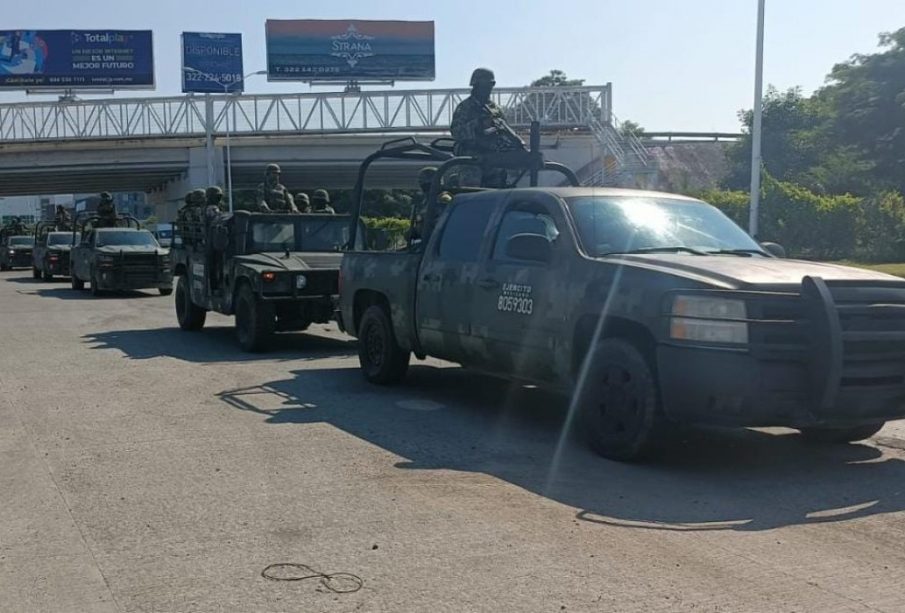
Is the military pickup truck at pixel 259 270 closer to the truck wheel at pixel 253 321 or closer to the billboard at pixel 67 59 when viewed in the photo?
the truck wheel at pixel 253 321

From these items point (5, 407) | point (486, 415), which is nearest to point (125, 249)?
point (5, 407)

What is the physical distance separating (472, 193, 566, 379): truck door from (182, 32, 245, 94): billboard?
152ft

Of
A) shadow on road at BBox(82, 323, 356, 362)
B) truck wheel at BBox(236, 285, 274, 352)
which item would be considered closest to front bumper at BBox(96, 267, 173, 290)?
shadow on road at BBox(82, 323, 356, 362)

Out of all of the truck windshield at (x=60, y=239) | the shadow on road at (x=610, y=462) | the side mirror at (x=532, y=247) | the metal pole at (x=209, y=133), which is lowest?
the shadow on road at (x=610, y=462)

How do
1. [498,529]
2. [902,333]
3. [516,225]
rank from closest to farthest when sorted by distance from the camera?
[498,529] → [902,333] → [516,225]

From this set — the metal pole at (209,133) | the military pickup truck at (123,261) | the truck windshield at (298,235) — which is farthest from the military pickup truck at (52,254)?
the truck windshield at (298,235)

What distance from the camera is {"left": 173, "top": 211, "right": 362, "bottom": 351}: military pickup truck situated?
1274cm

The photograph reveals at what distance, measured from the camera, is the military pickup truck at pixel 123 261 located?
24203 millimetres

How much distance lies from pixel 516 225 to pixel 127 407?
399cm

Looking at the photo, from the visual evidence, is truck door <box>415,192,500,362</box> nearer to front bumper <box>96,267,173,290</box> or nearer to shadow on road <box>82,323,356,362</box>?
shadow on road <box>82,323,356,362</box>

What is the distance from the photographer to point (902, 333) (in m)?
6.39

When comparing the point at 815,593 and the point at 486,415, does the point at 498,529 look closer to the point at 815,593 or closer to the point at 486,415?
the point at 815,593

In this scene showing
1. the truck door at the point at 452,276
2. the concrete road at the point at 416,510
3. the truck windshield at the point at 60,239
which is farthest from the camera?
the truck windshield at the point at 60,239

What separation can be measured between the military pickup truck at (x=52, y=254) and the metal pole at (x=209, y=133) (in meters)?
16.1
